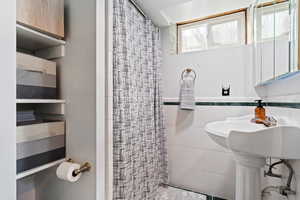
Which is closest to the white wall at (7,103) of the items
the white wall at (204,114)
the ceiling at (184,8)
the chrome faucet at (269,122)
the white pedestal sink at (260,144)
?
the white pedestal sink at (260,144)

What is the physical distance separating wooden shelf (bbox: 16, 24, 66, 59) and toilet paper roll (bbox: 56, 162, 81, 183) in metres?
0.63

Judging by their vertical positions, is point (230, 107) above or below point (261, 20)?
below

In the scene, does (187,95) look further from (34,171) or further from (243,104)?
(34,171)

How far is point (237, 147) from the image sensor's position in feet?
2.42

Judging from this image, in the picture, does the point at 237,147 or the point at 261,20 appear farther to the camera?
the point at 261,20

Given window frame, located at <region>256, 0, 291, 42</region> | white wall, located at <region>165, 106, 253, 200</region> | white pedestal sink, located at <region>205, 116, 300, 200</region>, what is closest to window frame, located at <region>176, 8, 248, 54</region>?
window frame, located at <region>256, 0, 291, 42</region>

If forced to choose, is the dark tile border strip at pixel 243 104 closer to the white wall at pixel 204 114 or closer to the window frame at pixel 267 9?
the white wall at pixel 204 114

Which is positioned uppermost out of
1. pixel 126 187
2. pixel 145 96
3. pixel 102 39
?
pixel 102 39

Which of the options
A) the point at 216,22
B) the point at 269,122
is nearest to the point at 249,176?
the point at 269,122

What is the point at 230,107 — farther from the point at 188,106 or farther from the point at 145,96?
the point at 145,96

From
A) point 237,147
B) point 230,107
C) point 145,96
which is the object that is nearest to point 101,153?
point 237,147

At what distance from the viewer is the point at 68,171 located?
827 millimetres

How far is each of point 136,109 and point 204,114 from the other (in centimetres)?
79

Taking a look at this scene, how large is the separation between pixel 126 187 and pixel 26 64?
1060mm
